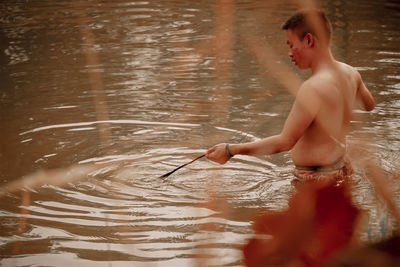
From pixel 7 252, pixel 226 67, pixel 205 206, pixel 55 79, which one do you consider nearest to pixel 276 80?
pixel 226 67

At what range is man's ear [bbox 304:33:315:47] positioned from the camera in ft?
10.1

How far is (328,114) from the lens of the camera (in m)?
3.05

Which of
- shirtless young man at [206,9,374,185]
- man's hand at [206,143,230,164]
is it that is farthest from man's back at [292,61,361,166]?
man's hand at [206,143,230,164]

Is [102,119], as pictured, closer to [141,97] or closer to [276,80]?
[141,97]

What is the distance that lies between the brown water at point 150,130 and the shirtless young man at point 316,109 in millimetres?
465

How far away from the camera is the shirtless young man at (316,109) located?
9.88 feet

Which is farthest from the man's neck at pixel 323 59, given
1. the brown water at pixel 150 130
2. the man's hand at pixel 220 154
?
the brown water at pixel 150 130

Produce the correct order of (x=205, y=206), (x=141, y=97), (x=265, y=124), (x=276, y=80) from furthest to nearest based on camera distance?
(x=276, y=80) < (x=141, y=97) < (x=265, y=124) < (x=205, y=206)

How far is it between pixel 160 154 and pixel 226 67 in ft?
9.09

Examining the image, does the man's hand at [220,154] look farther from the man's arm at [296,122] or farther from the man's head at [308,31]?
the man's head at [308,31]

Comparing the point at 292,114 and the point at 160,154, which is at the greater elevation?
the point at 292,114

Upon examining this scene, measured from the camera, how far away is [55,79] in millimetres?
6969

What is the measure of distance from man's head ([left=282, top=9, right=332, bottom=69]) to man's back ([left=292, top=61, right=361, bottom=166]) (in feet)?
0.45

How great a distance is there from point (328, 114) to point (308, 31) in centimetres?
47
